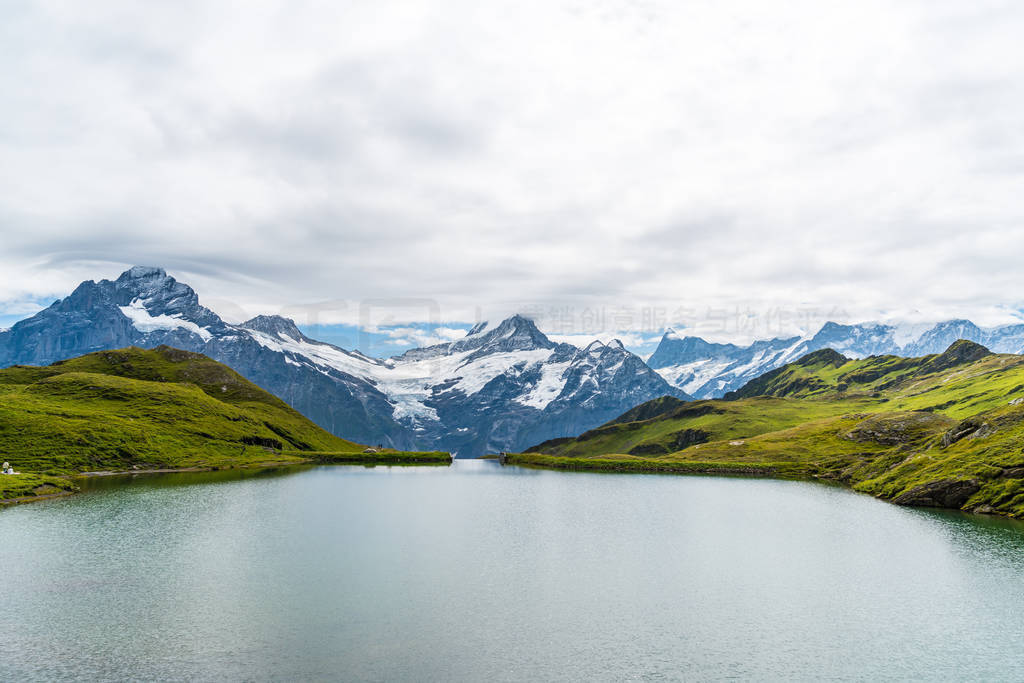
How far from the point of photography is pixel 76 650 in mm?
48375

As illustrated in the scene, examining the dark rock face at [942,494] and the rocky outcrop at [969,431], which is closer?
the dark rock face at [942,494]

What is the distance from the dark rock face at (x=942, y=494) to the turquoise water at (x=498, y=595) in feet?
43.1

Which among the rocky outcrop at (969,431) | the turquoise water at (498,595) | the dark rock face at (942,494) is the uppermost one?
the rocky outcrop at (969,431)

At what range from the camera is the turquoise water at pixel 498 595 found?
4850 centimetres

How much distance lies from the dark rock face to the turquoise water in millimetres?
13132

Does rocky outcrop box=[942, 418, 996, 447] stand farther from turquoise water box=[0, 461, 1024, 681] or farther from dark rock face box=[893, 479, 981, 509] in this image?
turquoise water box=[0, 461, 1024, 681]

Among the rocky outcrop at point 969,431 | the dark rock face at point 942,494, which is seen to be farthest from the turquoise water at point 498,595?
the rocky outcrop at point 969,431

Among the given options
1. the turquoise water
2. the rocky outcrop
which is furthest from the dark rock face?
the rocky outcrop

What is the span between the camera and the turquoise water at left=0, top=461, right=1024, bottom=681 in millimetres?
48500

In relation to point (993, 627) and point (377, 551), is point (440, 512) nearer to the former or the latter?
point (377, 551)

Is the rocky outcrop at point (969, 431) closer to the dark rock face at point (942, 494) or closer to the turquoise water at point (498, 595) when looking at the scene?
the dark rock face at point (942, 494)

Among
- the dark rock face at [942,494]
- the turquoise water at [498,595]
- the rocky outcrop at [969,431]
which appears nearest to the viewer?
the turquoise water at [498,595]

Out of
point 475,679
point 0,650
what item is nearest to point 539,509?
point 475,679

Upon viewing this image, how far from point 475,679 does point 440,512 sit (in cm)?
8340
